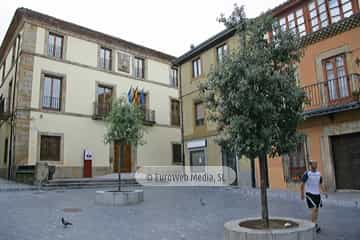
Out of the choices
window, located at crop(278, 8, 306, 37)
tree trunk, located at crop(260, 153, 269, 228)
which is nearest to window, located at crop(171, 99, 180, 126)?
window, located at crop(278, 8, 306, 37)

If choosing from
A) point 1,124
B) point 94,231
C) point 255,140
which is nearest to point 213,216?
point 94,231

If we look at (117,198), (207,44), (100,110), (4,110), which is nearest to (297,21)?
(207,44)

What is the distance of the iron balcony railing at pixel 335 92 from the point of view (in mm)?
11023

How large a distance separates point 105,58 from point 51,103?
5308mm

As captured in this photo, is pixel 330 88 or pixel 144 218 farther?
pixel 330 88

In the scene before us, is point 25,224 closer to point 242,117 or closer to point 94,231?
point 94,231

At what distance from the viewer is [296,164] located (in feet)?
42.0

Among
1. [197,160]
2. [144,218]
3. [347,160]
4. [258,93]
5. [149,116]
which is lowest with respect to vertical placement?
[144,218]

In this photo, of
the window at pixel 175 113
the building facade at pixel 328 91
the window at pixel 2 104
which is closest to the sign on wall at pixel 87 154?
the window at pixel 2 104

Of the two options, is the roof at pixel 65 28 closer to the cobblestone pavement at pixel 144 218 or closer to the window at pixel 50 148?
the window at pixel 50 148

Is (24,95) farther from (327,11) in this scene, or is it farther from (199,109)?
(327,11)

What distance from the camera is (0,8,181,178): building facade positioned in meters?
17.7

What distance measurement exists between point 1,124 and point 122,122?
1478 centimetres

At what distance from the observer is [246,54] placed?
5.27m
